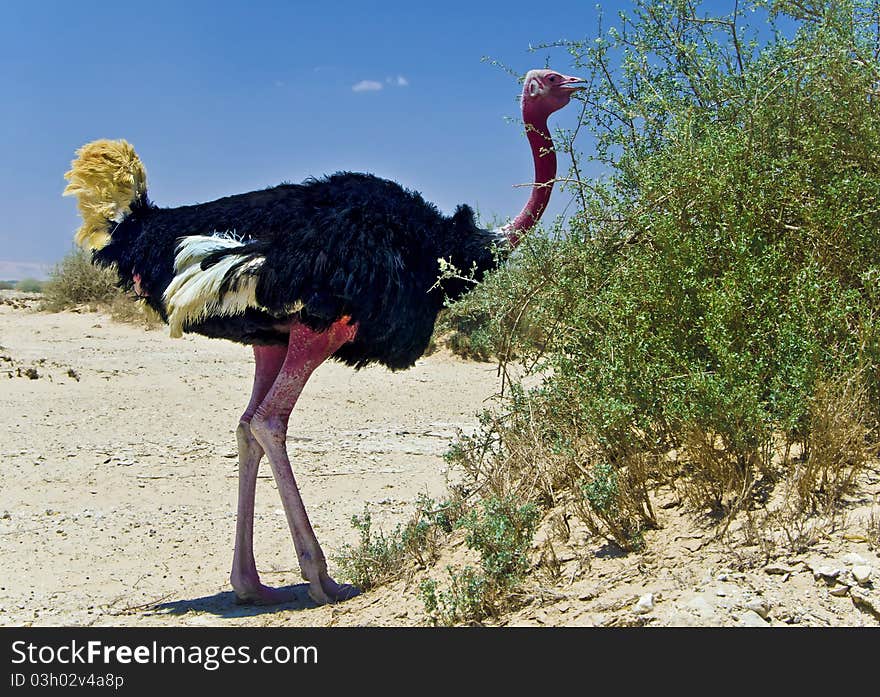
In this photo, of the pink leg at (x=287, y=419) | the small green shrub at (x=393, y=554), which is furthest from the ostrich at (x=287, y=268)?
the small green shrub at (x=393, y=554)

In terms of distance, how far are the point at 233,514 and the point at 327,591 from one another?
79.9 inches

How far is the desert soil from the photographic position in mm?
3230

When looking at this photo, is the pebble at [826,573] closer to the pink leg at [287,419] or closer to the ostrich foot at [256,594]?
the pink leg at [287,419]

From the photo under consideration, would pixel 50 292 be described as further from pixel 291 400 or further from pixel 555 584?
pixel 555 584

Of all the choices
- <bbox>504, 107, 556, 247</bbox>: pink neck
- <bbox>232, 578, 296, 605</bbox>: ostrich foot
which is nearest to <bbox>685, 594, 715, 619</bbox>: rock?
<bbox>504, 107, 556, 247</bbox>: pink neck

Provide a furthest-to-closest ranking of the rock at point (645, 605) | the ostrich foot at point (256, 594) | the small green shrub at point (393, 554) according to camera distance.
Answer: the ostrich foot at point (256, 594) → the small green shrub at point (393, 554) → the rock at point (645, 605)

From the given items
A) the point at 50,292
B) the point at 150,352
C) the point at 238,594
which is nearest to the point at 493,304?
the point at 238,594

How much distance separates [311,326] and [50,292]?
17.6 meters

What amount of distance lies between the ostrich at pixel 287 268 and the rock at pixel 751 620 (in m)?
2.20

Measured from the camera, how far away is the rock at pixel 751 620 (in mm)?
2947

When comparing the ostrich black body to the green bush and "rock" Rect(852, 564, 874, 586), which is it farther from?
"rock" Rect(852, 564, 874, 586)

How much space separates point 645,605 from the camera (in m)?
3.20

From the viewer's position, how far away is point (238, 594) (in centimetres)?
495

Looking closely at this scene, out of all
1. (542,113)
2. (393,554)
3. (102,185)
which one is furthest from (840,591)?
(102,185)
